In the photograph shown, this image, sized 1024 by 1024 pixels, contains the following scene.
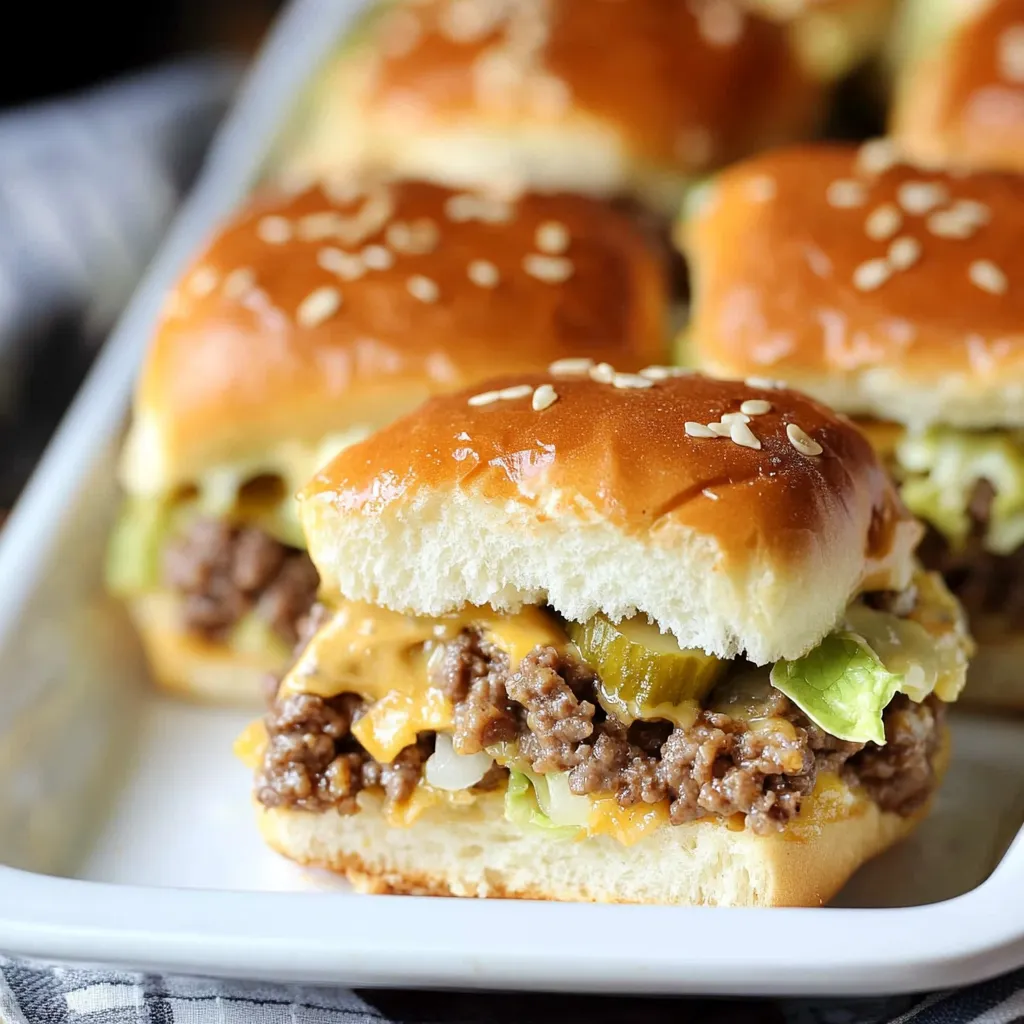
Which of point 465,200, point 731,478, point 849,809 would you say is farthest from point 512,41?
point 849,809

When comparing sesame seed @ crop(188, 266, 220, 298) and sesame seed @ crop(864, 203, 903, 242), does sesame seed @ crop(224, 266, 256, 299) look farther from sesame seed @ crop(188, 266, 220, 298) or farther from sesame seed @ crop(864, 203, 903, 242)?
sesame seed @ crop(864, 203, 903, 242)

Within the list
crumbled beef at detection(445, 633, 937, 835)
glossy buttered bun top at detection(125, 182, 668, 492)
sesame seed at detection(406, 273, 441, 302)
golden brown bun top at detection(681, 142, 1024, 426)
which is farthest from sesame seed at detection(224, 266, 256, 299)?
crumbled beef at detection(445, 633, 937, 835)

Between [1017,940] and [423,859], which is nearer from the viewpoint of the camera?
[1017,940]

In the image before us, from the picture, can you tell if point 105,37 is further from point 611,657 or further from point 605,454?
point 611,657

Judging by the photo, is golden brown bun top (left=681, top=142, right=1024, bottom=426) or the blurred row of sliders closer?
the blurred row of sliders

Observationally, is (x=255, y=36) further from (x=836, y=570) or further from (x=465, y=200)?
(x=836, y=570)

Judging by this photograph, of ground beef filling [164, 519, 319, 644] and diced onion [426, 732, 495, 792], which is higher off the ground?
diced onion [426, 732, 495, 792]
